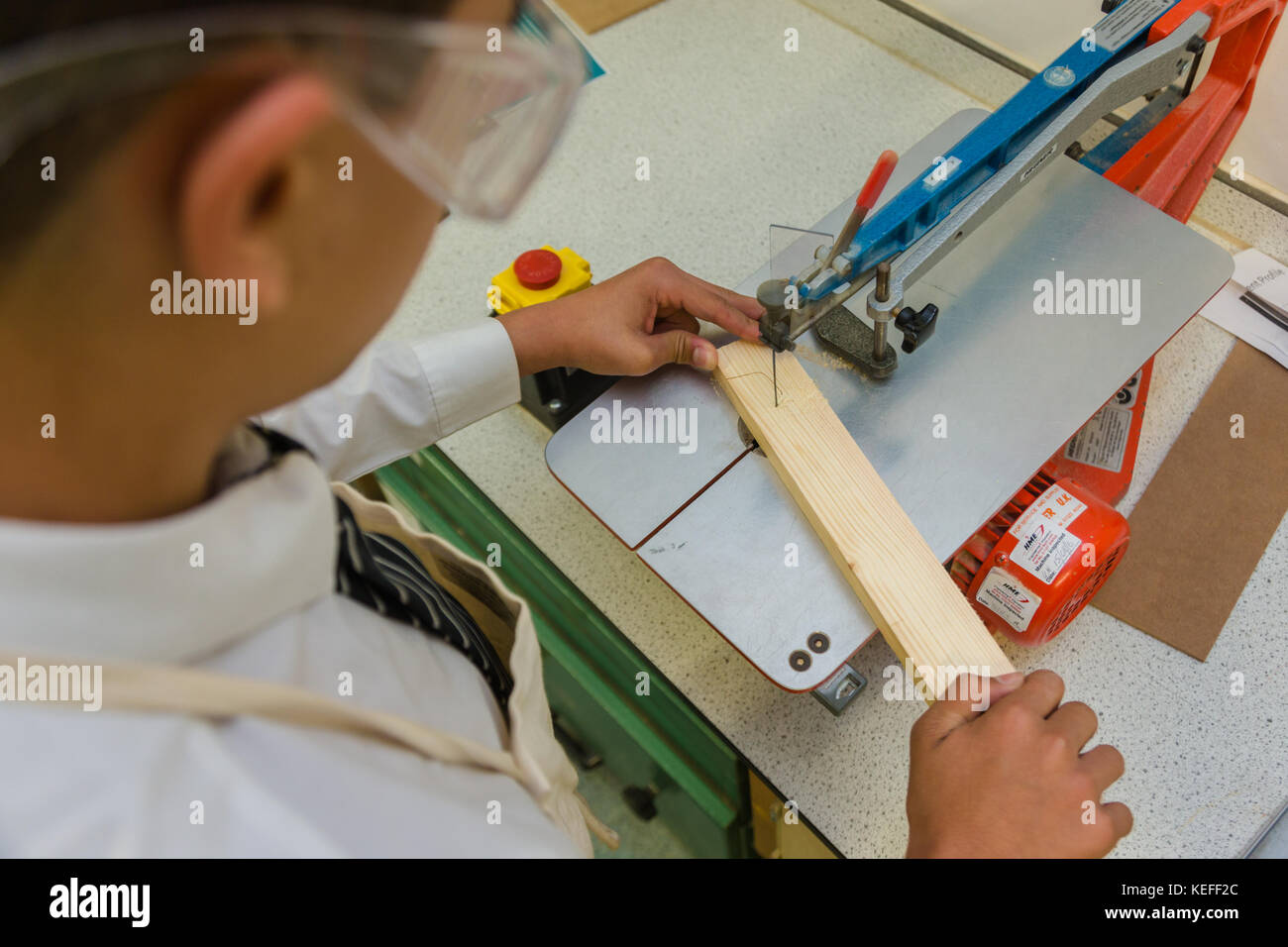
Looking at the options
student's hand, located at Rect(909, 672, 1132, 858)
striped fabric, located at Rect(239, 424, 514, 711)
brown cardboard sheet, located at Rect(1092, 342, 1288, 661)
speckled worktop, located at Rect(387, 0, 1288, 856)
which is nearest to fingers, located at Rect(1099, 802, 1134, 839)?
student's hand, located at Rect(909, 672, 1132, 858)

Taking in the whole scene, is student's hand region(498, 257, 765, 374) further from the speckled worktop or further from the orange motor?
the orange motor

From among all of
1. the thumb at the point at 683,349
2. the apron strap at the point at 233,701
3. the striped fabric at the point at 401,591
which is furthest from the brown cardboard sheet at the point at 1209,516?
the apron strap at the point at 233,701

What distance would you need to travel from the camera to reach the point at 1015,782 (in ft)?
2.59

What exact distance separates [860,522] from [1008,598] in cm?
20

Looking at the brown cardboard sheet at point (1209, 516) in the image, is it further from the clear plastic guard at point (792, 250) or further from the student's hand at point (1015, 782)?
the clear plastic guard at point (792, 250)

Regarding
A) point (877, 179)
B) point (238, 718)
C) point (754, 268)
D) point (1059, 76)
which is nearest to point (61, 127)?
point (238, 718)

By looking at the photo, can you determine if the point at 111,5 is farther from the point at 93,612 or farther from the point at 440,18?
the point at 93,612

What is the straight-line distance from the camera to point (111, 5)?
1.18ft

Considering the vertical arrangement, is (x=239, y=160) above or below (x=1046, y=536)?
above

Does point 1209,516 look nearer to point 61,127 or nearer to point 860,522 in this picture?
point 860,522

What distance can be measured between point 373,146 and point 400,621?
1.29 feet

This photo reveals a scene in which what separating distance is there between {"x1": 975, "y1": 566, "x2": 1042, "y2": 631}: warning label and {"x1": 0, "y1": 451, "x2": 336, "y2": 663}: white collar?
0.74m

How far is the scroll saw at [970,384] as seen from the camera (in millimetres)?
1005

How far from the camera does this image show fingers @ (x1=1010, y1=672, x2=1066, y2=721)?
0.84 metres
